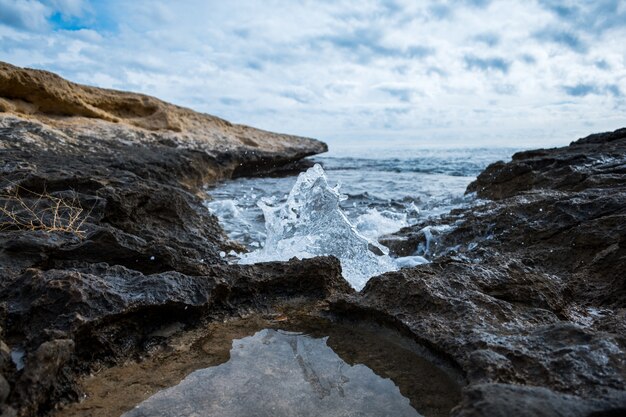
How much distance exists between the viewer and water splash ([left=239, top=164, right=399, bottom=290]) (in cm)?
431

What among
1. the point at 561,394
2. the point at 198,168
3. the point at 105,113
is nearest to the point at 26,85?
the point at 105,113

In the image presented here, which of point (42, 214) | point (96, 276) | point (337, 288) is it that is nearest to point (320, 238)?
point (337, 288)

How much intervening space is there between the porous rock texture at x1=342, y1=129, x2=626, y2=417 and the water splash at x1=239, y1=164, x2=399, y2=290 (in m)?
0.81

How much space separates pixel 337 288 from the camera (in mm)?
3072

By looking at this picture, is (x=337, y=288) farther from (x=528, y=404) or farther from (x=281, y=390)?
(x=528, y=404)

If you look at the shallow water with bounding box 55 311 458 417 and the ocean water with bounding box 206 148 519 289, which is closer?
the shallow water with bounding box 55 311 458 417

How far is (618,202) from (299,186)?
12.0 ft

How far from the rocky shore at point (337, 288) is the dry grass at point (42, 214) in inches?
0.8

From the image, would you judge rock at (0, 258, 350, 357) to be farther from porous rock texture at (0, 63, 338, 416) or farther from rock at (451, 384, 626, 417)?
rock at (451, 384, 626, 417)

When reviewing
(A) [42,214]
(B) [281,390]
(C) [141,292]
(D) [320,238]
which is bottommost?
(B) [281,390]

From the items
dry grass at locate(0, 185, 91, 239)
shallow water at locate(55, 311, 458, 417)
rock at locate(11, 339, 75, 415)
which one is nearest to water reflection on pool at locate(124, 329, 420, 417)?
shallow water at locate(55, 311, 458, 417)

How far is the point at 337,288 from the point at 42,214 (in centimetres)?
228

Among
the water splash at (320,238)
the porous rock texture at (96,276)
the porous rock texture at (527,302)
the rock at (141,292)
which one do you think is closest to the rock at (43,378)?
the porous rock texture at (96,276)

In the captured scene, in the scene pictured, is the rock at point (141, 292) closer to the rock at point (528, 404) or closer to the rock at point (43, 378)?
the rock at point (43, 378)
